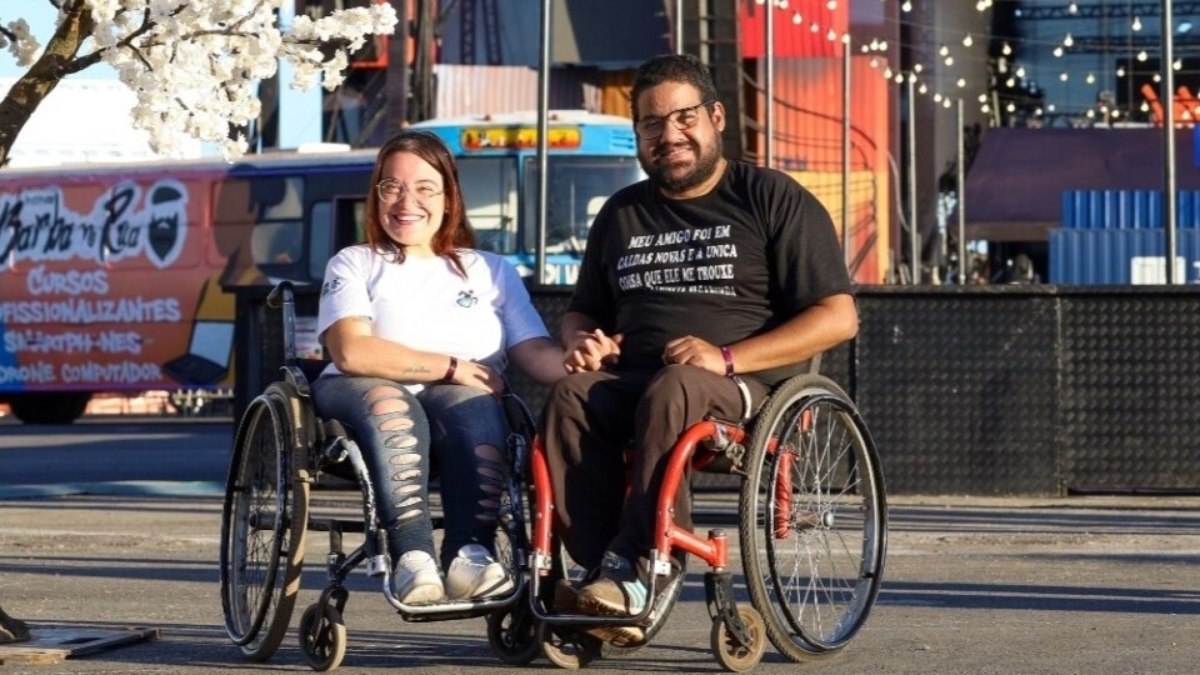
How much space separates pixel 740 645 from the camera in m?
5.65

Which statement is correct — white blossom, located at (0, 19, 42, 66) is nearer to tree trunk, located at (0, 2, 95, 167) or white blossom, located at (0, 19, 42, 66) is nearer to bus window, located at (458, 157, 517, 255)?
tree trunk, located at (0, 2, 95, 167)

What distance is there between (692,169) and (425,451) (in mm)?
999

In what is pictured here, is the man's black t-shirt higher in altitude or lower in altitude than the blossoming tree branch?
lower

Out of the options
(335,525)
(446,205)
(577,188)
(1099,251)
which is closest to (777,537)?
(335,525)

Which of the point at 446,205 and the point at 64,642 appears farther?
the point at 64,642

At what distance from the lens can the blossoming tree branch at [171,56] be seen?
652cm

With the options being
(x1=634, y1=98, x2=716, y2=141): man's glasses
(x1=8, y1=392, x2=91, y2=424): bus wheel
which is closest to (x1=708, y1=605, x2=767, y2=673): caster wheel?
(x1=634, y1=98, x2=716, y2=141): man's glasses

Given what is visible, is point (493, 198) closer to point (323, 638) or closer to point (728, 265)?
point (728, 265)

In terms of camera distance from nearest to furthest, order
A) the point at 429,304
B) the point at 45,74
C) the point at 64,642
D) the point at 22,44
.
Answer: the point at 429,304, the point at 64,642, the point at 45,74, the point at 22,44

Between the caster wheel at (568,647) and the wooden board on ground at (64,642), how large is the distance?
1.27 m

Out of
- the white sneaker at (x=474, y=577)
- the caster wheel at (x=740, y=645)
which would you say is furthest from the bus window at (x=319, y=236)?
the caster wheel at (x=740, y=645)

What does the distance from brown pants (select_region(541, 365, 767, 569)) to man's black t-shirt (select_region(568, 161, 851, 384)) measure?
0.24 metres

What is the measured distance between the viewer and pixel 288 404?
19.0 feet

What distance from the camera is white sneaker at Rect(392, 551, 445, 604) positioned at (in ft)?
18.3
